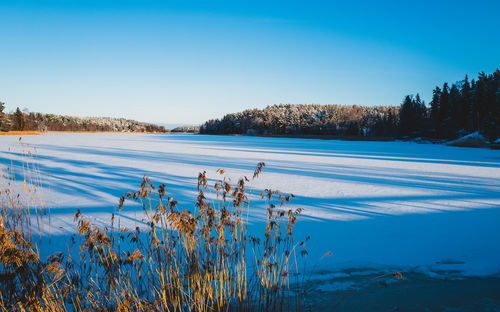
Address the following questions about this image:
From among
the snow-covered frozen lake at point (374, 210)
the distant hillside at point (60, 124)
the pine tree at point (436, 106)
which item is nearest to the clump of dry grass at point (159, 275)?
the snow-covered frozen lake at point (374, 210)

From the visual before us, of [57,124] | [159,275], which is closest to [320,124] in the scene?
[159,275]

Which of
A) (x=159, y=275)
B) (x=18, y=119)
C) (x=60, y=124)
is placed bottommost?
(x=159, y=275)

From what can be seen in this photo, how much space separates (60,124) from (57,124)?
5.84 feet

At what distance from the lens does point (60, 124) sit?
91125 mm

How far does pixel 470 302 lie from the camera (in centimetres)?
230

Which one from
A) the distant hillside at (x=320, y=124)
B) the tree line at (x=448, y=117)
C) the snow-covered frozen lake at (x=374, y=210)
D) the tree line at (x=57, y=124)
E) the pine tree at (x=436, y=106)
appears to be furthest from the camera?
the distant hillside at (x=320, y=124)

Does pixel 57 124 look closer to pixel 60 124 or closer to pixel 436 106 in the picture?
pixel 60 124

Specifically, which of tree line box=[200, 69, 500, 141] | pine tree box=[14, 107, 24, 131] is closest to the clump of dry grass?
tree line box=[200, 69, 500, 141]

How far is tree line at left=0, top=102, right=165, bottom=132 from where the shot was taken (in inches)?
2052

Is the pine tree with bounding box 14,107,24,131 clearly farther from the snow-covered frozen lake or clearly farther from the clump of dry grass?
the clump of dry grass

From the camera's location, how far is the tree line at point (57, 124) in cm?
5213

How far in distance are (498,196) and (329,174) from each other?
4244 millimetres

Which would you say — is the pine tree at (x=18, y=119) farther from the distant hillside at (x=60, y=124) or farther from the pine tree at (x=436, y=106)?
the pine tree at (x=436, y=106)

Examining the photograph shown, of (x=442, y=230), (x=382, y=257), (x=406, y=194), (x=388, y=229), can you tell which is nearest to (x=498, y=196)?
(x=406, y=194)
